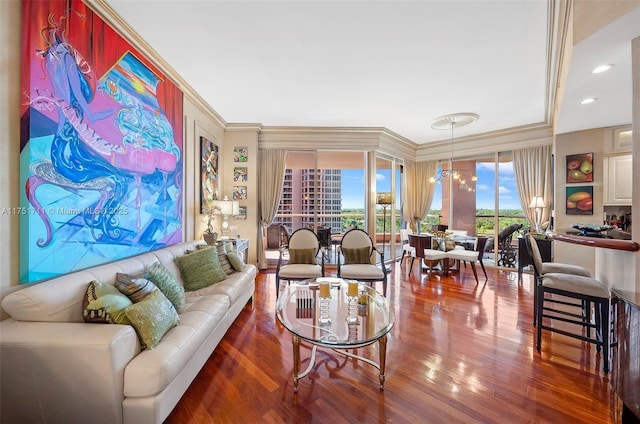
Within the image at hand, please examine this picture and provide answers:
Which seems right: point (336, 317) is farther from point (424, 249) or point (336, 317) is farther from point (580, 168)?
point (580, 168)

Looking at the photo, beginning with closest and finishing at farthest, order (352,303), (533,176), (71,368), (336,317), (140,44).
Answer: (71,368) → (336,317) → (352,303) → (140,44) → (533,176)

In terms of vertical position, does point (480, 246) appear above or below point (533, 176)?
below

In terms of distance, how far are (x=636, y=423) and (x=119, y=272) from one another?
3.44 meters

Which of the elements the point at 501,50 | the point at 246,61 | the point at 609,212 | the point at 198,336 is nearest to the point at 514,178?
the point at 609,212

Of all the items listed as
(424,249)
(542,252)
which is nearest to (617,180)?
(542,252)

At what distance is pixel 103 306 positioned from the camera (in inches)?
60.4

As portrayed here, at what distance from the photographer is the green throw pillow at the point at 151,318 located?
1.53 m

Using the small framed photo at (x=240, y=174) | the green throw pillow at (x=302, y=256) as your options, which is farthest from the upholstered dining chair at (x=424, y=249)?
the small framed photo at (x=240, y=174)

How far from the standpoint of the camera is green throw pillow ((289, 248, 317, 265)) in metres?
3.78

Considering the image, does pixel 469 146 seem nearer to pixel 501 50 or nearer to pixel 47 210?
pixel 501 50

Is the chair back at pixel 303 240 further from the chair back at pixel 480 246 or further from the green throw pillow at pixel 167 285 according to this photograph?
the chair back at pixel 480 246

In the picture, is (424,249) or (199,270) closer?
(199,270)

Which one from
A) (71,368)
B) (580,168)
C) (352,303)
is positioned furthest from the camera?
(580,168)

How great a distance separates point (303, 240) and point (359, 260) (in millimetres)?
909
